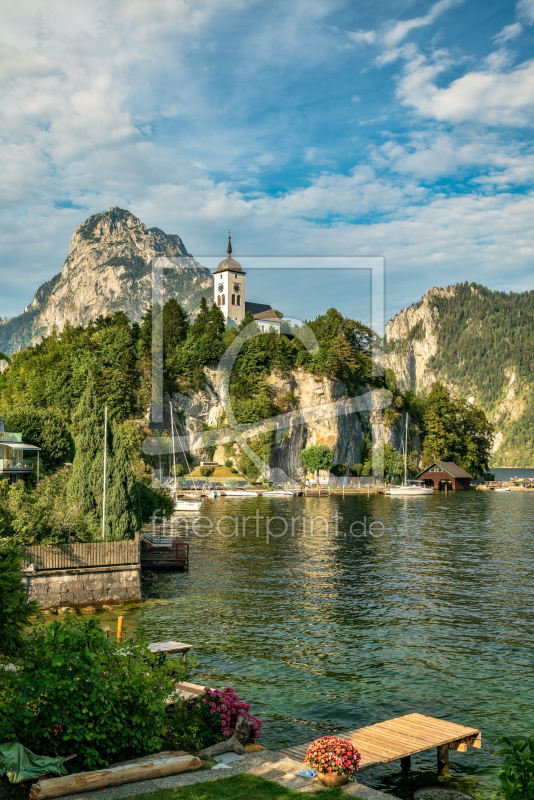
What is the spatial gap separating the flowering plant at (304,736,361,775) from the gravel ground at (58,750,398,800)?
0.28 metres

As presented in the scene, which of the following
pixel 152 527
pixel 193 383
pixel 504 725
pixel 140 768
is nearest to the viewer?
pixel 140 768

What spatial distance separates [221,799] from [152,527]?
154 ft

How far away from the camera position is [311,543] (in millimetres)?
50469

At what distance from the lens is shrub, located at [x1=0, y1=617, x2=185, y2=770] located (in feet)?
34.7

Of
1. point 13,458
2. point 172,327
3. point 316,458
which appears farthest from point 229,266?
point 13,458

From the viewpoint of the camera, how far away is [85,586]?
28.1 m

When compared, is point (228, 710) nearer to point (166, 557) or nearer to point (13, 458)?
point (166, 557)

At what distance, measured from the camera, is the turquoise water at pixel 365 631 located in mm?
16984

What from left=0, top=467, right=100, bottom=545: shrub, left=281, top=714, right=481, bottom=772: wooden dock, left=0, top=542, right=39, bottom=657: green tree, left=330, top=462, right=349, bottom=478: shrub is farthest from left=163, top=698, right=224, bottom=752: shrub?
left=330, top=462, right=349, bottom=478: shrub

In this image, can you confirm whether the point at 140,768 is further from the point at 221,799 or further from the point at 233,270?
the point at 233,270

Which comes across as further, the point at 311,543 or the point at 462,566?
the point at 311,543

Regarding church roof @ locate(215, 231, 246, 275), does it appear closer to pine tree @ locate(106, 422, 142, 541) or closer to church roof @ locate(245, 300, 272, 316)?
church roof @ locate(245, 300, 272, 316)

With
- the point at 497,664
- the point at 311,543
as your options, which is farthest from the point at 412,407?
the point at 497,664

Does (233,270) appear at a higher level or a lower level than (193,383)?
higher
